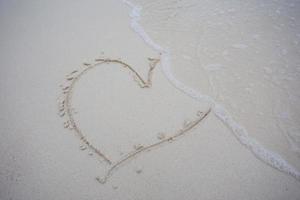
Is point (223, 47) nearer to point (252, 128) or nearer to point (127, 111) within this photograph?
point (252, 128)

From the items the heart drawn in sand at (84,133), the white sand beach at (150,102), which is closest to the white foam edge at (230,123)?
A: the white sand beach at (150,102)

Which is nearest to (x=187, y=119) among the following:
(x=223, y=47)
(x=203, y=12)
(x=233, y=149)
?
(x=233, y=149)

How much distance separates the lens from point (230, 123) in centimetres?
189

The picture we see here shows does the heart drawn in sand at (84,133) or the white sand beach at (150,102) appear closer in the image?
the white sand beach at (150,102)

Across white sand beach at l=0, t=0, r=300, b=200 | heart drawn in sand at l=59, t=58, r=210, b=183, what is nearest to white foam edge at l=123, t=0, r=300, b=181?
white sand beach at l=0, t=0, r=300, b=200

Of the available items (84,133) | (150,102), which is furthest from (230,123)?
(84,133)

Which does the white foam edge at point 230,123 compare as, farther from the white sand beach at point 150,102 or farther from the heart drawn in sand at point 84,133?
the heart drawn in sand at point 84,133

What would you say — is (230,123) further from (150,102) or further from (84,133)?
(84,133)

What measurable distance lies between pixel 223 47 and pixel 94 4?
1.71 m

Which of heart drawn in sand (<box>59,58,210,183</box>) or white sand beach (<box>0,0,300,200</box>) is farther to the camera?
heart drawn in sand (<box>59,58,210,183</box>)

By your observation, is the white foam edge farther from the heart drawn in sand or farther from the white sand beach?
the heart drawn in sand

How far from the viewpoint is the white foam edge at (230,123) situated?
1653 millimetres

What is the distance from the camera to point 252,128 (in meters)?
1.86

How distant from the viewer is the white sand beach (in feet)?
5.28
